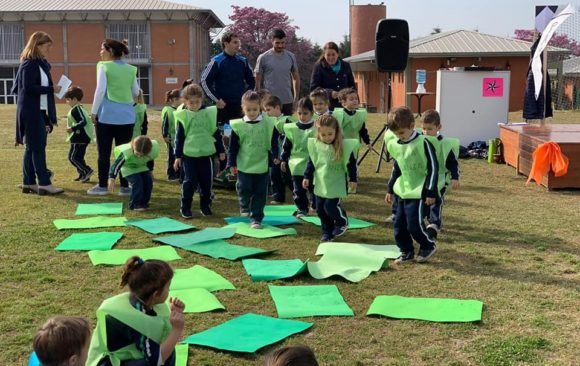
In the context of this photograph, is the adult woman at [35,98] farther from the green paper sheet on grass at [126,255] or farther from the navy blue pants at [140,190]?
the green paper sheet on grass at [126,255]

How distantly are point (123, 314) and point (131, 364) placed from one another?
26cm

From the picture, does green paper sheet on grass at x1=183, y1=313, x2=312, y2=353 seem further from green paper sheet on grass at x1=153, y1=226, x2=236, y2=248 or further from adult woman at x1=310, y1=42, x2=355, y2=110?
adult woman at x1=310, y1=42, x2=355, y2=110

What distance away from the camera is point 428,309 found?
4.80 m

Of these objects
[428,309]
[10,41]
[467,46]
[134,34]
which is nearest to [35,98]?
[428,309]

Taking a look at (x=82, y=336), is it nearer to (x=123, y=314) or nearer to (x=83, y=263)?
(x=123, y=314)

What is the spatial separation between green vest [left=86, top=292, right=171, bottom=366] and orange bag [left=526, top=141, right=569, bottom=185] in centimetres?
753

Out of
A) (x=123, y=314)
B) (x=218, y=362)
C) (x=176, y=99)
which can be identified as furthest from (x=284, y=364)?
(x=176, y=99)

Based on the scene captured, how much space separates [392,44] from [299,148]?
192 inches

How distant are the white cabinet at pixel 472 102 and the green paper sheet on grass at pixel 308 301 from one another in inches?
393

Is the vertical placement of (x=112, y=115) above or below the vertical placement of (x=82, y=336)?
above

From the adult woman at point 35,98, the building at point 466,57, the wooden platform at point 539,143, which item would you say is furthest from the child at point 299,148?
the building at point 466,57

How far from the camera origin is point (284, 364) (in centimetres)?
219

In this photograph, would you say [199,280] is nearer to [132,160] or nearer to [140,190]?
[140,190]

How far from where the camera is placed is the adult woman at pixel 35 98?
28.7ft
